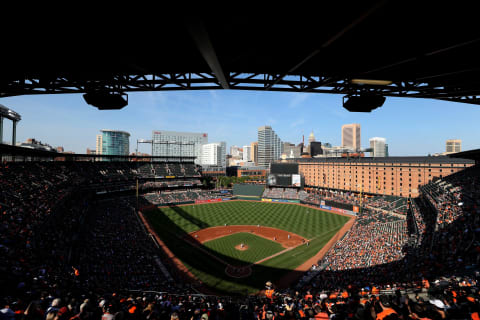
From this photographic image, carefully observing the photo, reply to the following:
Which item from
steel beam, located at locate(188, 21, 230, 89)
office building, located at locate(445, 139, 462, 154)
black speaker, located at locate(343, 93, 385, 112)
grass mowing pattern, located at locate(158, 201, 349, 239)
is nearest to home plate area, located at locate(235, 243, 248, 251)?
grass mowing pattern, located at locate(158, 201, 349, 239)

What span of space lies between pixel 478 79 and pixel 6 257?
2130 centimetres

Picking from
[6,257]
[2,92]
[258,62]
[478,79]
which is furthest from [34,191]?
[478,79]

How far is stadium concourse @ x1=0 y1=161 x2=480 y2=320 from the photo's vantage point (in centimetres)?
631

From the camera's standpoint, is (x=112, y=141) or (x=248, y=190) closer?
(x=248, y=190)

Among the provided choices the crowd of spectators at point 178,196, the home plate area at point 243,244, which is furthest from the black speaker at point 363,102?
the crowd of spectators at point 178,196

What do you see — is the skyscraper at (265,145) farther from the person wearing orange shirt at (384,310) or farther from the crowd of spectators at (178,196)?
the person wearing orange shirt at (384,310)

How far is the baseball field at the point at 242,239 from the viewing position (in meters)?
22.6

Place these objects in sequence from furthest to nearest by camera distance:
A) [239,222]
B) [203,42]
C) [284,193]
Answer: [284,193] < [239,222] < [203,42]

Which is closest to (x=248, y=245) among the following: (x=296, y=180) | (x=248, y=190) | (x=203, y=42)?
(x=203, y=42)

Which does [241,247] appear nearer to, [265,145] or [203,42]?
[203,42]

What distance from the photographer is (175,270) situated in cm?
2283

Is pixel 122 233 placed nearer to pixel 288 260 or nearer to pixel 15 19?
pixel 288 260

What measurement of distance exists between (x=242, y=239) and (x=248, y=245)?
8.29 ft

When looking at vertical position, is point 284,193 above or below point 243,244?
above
